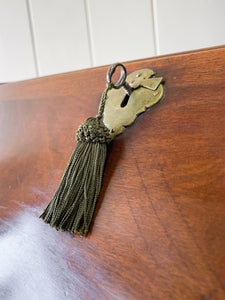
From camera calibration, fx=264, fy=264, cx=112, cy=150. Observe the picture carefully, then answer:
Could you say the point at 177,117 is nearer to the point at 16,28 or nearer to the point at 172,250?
the point at 172,250

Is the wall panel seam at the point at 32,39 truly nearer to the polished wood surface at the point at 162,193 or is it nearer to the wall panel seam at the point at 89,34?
the wall panel seam at the point at 89,34

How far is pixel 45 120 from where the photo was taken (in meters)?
0.52

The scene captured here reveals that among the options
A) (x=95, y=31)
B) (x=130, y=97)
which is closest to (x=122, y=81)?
(x=130, y=97)

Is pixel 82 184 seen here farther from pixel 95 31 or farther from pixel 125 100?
pixel 95 31

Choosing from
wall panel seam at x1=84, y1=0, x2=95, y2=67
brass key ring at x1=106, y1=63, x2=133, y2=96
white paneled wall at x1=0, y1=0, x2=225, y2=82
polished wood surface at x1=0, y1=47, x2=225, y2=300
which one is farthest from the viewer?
wall panel seam at x1=84, y1=0, x2=95, y2=67

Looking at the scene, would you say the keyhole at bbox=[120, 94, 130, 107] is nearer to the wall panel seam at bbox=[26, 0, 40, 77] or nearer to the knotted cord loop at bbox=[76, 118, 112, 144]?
the knotted cord loop at bbox=[76, 118, 112, 144]

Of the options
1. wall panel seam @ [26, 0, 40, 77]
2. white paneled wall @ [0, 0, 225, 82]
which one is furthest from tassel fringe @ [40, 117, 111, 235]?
wall panel seam @ [26, 0, 40, 77]

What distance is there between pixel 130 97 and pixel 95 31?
0.61 metres

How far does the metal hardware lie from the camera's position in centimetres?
40

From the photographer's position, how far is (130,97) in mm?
429

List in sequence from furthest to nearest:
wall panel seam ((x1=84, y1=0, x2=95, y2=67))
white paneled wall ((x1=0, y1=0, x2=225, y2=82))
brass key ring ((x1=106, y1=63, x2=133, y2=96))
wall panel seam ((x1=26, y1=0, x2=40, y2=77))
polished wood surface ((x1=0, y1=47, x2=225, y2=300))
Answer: wall panel seam ((x1=26, y1=0, x2=40, y2=77)) → wall panel seam ((x1=84, y1=0, x2=95, y2=67)) → white paneled wall ((x1=0, y1=0, x2=225, y2=82)) → brass key ring ((x1=106, y1=63, x2=133, y2=96)) → polished wood surface ((x1=0, y1=47, x2=225, y2=300))

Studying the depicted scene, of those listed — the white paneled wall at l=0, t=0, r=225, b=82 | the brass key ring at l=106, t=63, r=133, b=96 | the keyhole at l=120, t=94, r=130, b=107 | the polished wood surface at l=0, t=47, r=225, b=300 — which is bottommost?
the polished wood surface at l=0, t=47, r=225, b=300

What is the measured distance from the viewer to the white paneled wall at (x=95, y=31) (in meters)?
0.74

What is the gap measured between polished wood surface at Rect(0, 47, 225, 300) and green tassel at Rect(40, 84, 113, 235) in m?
0.02
